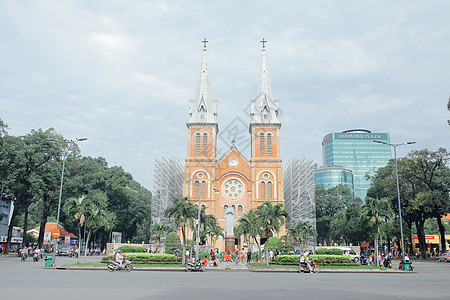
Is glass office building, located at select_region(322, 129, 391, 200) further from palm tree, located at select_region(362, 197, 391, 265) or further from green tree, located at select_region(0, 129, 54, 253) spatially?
green tree, located at select_region(0, 129, 54, 253)

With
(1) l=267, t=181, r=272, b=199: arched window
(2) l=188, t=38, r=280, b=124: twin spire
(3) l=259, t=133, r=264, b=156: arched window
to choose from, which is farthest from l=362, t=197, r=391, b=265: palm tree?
(2) l=188, t=38, r=280, b=124: twin spire

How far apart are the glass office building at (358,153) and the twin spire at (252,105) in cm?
10295

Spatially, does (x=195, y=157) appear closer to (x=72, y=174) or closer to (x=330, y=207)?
(x=72, y=174)

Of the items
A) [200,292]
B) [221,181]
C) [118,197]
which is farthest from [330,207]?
[200,292]

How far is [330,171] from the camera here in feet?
465

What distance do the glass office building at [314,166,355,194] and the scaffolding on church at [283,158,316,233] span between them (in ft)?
253

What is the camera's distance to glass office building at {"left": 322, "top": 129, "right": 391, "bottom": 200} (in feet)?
519

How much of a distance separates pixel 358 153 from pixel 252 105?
109 m

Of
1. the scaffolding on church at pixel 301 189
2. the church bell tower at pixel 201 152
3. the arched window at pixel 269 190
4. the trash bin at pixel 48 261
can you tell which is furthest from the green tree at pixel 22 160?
the scaffolding on church at pixel 301 189

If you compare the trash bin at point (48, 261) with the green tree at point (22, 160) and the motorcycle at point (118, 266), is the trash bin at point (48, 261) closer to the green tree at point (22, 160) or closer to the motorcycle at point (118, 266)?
the motorcycle at point (118, 266)

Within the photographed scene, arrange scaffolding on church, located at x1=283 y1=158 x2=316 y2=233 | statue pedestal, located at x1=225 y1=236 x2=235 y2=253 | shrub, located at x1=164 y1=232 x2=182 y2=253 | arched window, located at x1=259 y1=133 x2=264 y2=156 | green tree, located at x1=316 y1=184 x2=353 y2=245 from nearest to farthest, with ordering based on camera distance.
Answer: shrub, located at x1=164 y1=232 x2=182 y2=253 → statue pedestal, located at x1=225 y1=236 x2=235 y2=253 → arched window, located at x1=259 y1=133 x2=264 y2=156 → scaffolding on church, located at x1=283 y1=158 x2=316 y2=233 → green tree, located at x1=316 y1=184 x2=353 y2=245

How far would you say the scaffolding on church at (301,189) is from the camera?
64.3m

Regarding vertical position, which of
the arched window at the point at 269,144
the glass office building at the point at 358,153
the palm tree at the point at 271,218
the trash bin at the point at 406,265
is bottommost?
the trash bin at the point at 406,265

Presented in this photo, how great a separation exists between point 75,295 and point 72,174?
50762 millimetres
